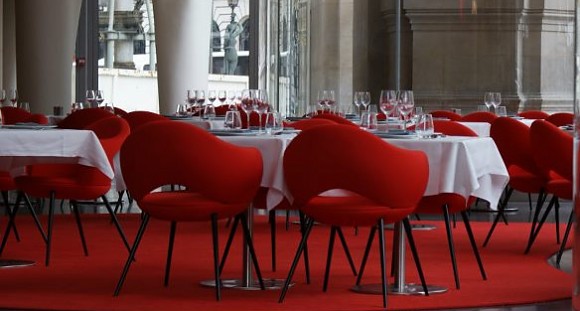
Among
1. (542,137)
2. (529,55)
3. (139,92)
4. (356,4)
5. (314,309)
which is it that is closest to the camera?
(314,309)

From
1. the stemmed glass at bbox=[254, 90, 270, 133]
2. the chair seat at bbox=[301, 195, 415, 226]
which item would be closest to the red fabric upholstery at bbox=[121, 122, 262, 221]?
the chair seat at bbox=[301, 195, 415, 226]

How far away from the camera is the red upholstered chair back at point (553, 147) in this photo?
25.2 ft

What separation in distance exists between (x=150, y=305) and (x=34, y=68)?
32.9 ft

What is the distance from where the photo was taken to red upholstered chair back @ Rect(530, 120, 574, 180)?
7695 mm

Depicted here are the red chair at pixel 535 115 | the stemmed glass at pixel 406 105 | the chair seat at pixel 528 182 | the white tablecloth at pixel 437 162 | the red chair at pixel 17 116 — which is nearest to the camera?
the white tablecloth at pixel 437 162

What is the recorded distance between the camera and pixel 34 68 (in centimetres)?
1562

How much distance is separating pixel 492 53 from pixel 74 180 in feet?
21.8

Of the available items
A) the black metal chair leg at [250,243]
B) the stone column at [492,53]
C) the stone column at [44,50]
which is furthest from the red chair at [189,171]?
the stone column at [44,50]

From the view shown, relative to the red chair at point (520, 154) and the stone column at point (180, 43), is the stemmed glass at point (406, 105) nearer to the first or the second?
the red chair at point (520, 154)

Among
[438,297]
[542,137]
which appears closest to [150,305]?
[438,297]

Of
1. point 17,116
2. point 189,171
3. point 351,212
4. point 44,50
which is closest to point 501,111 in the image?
point 17,116

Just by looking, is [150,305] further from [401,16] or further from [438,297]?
[401,16]

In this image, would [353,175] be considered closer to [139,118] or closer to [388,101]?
[388,101]

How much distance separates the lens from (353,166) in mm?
6004
